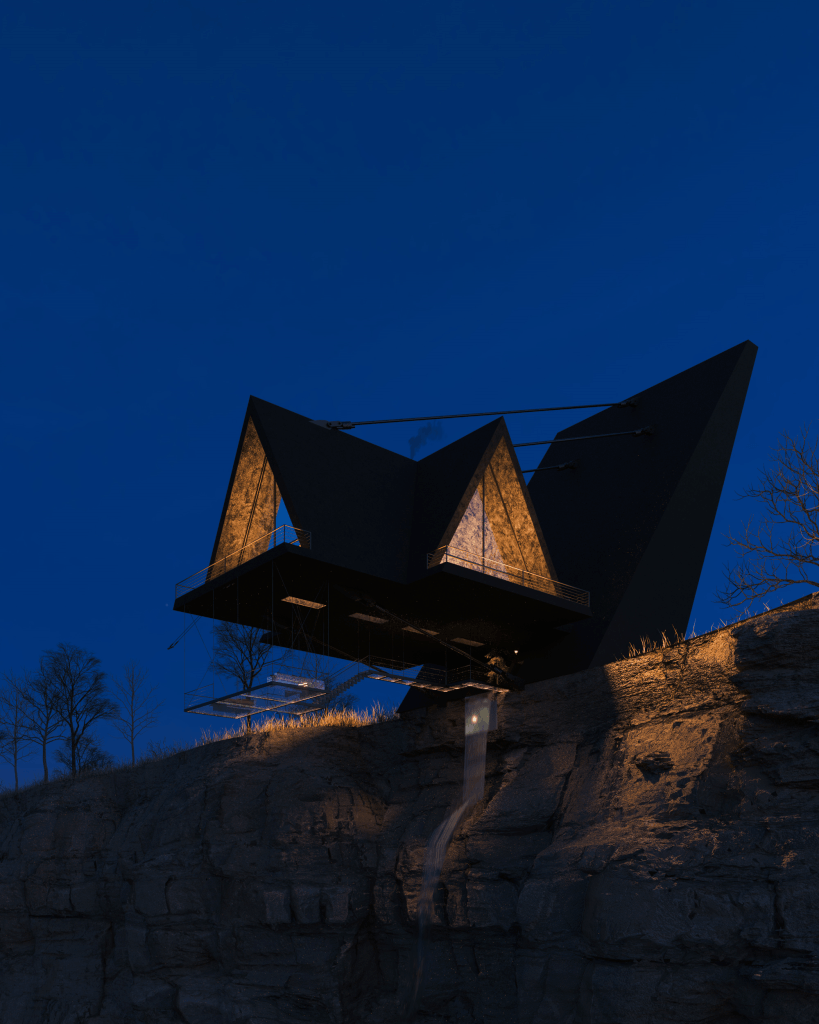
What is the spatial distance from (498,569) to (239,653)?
94.5 feet

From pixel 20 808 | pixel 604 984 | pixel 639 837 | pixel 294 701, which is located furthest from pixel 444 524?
pixel 20 808

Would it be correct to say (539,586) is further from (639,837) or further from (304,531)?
(639,837)

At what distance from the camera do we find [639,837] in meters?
17.6

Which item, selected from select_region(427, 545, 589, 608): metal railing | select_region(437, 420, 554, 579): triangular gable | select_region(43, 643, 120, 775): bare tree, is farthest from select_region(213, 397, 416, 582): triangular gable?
select_region(43, 643, 120, 775): bare tree

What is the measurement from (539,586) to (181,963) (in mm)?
16105

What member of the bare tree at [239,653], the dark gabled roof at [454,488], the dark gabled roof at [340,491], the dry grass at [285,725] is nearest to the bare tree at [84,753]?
the bare tree at [239,653]

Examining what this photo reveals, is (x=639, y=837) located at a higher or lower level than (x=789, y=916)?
higher

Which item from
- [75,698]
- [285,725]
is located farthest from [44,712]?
[285,725]

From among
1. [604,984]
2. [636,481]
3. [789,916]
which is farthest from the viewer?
[636,481]

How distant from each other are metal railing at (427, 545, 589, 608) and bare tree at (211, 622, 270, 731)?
25704 millimetres

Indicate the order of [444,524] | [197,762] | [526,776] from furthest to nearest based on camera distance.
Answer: [197,762] → [444,524] → [526,776]

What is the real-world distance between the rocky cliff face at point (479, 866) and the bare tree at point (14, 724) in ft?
82.6

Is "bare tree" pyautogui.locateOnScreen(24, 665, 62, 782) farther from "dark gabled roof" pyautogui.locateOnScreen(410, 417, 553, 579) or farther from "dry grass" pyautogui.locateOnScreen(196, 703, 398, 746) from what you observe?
"dark gabled roof" pyautogui.locateOnScreen(410, 417, 553, 579)

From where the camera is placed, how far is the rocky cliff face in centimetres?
1595
